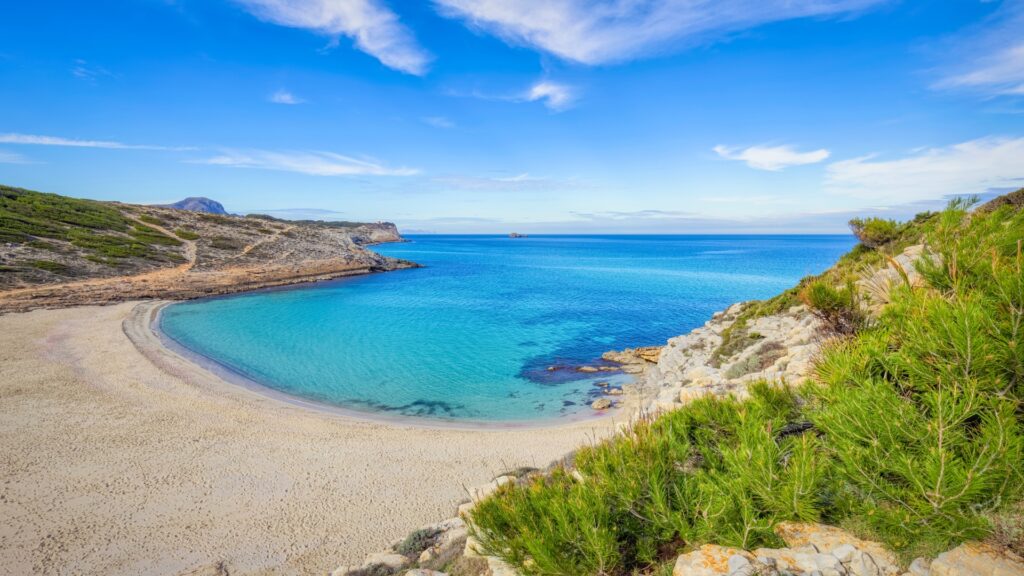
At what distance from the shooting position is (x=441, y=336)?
3020cm

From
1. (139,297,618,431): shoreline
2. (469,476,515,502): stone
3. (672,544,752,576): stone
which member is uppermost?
(672,544,752,576): stone

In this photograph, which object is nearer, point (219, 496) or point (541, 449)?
point (219, 496)

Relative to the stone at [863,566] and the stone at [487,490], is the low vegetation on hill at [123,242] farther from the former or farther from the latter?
the stone at [863,566]

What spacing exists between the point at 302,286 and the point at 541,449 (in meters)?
45.3

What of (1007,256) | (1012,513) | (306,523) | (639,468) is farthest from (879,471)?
(306,523)

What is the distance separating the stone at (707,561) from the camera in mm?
3217

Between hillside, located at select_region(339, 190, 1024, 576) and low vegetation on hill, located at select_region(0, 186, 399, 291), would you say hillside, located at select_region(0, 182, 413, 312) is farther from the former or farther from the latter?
hillside, located at select_region(339, 190, 1024, 576)

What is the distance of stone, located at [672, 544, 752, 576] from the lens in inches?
127

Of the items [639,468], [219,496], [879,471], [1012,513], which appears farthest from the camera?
[219,496]

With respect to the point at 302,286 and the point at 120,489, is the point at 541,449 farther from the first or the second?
the point at 302,286

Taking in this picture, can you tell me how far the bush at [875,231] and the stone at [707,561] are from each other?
20.5 meters

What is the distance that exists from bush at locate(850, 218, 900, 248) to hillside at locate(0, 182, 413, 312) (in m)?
51.3

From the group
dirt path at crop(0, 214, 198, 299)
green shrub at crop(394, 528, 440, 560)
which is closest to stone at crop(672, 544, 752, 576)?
green shrub at crop(394, 528, 440, 560)

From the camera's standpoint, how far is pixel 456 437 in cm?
1518
